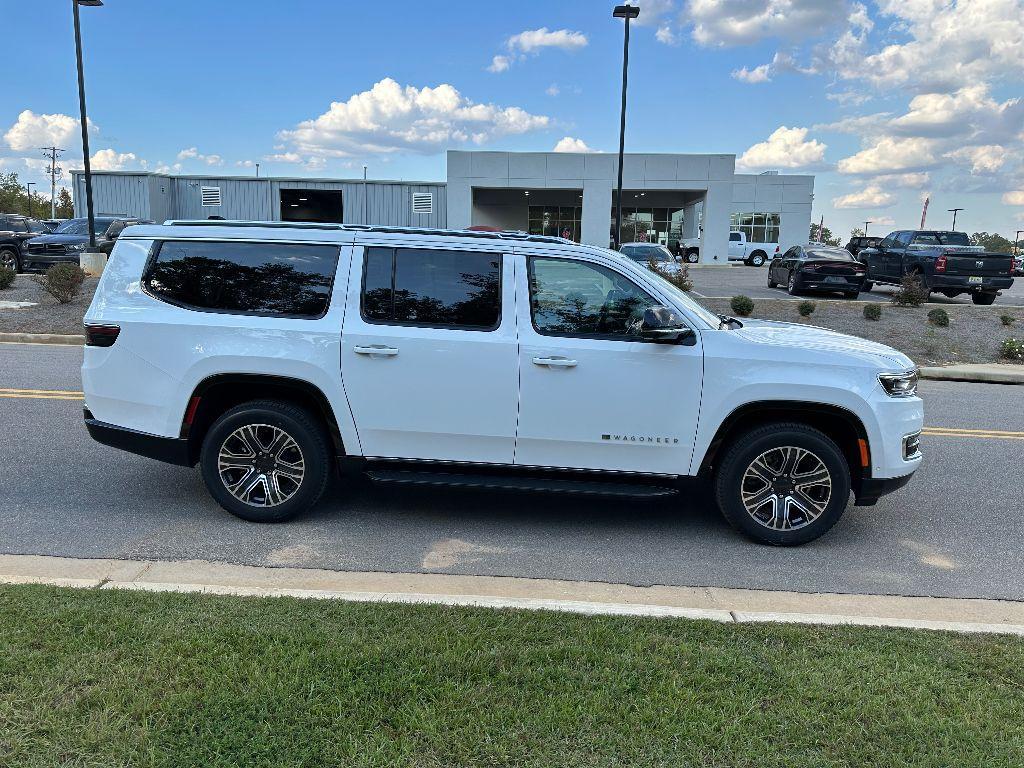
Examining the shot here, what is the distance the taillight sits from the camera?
15.8ft

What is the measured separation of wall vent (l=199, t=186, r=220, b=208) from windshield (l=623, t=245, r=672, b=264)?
28841 millimetres

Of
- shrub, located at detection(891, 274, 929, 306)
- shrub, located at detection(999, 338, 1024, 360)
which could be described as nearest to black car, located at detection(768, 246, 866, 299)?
shrub, located at detection(891, 274, 929, 306)

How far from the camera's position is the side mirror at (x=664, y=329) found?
4.46 meters

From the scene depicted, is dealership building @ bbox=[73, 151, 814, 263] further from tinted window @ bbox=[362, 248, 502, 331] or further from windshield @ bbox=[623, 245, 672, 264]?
tinted window @ bbox=[362, 248, 502, 331]

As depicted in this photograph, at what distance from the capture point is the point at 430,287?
475 cm

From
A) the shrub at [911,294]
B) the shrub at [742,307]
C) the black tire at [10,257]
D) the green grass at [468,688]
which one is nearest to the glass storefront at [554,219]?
the black tire at [10,257]

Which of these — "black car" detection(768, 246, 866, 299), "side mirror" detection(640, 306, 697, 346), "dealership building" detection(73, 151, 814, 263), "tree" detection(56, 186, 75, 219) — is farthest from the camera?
"tree" detection(56, 186, 75, 219)

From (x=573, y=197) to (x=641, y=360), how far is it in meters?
47.8

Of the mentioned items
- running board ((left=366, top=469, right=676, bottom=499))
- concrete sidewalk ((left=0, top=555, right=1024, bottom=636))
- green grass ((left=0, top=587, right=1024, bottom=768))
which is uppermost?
running board ((left=366, top=469, right=676, bottom=499))

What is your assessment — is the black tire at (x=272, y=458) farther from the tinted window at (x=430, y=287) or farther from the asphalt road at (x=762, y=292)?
the asphalt road at (x=762, y=292)

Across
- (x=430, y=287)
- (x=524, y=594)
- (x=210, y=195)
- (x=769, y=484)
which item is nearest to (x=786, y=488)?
(x=769, y=484)

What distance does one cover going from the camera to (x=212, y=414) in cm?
503

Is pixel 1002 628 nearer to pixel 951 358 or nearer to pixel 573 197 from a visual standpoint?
pixel 951 358

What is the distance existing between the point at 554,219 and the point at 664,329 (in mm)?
50955
